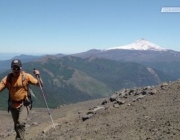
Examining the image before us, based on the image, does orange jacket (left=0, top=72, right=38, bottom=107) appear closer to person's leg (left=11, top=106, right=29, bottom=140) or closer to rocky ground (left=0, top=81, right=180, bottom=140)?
person's leg (left=11, top=106, right=29, bottom=140)

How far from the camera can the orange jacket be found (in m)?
11.8

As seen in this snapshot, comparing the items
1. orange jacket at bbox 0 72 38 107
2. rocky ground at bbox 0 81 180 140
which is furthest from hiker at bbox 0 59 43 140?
rocky ground at bbox 0 81 180 140

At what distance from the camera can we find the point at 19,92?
11953 mm

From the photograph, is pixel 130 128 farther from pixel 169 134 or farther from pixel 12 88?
pixel 12 88

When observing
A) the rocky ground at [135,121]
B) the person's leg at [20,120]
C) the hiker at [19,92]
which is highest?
the hiker at [19,92]

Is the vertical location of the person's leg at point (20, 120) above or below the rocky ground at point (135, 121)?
above

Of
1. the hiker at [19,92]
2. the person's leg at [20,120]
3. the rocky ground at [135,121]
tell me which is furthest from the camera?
the rocky ground at [135,121]

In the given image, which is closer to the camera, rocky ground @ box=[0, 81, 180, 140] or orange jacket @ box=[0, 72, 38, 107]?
orange jacket @ box=[0, 72, 38, 107]

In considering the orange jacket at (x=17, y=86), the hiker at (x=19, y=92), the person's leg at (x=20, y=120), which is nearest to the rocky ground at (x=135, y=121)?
the person's leg at (x=20, y=120)

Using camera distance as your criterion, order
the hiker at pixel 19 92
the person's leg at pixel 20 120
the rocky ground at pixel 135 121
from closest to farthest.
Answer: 1. the hiker at pixel 19 92
2. the person's leg at pixel 20 120
3. the rocky ground at pixel 135 121

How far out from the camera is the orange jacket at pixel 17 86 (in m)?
11.8

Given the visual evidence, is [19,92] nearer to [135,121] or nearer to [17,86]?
[17,86]

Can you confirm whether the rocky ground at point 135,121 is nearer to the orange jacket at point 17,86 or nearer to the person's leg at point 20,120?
the person's leg at point 20,120

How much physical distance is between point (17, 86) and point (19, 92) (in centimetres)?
26
